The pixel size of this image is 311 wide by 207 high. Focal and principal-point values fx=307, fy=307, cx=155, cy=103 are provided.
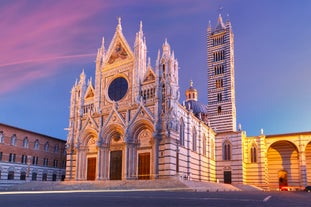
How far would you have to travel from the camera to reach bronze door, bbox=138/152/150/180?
33219mm

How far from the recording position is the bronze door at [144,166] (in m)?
33.2

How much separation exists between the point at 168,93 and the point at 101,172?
12494 mm

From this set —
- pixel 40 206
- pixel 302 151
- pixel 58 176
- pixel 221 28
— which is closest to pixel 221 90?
pixel 221 28

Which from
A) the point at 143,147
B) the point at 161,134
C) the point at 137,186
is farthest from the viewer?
the point at 143,147

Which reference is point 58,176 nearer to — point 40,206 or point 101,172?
point 101,172

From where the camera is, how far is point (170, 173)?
1219 inches

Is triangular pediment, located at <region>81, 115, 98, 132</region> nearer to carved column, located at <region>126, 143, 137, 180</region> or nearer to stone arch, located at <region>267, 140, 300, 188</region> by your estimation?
carved column, located at <region>126, 143, 137, 180</region>

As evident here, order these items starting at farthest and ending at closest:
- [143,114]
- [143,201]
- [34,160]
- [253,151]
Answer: [253,151] → [34,160] → [143,114] → [143,201]

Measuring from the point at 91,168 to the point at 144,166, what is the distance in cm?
820

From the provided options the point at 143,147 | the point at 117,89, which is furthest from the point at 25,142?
the point at 143,147

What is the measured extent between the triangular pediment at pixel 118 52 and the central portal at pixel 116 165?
11465 mm

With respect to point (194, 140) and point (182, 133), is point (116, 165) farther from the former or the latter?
point (194, 140)

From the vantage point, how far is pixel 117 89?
38.6m

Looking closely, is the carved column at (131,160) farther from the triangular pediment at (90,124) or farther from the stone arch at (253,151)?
the stone arch at (253,151)
